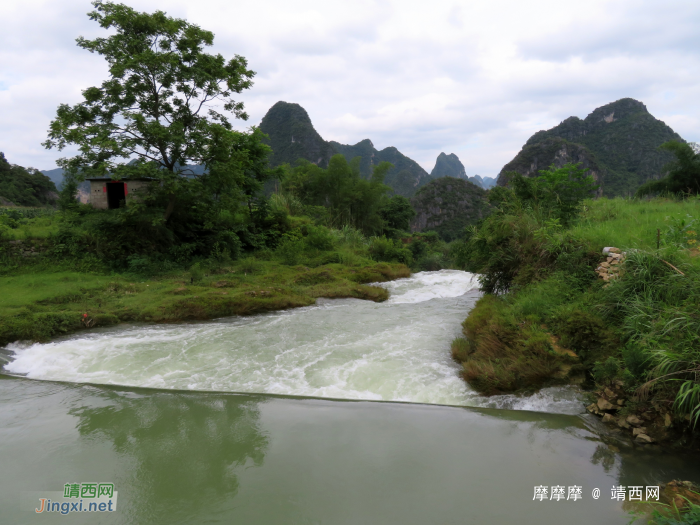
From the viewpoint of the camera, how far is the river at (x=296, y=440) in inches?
104

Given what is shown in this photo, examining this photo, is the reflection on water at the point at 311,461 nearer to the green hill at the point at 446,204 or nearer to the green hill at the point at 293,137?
the green hill at the point at 446,204

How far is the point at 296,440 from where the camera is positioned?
342 cm

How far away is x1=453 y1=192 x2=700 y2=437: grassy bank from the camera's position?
122 inches

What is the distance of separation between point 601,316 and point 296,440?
3.64 m

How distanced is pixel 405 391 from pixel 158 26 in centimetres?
1240

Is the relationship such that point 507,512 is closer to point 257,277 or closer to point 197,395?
point 197,395

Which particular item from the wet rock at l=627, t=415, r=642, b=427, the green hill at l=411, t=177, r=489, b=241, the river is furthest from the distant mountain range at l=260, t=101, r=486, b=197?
the wet rock at l=627, t=415, r=642, b=427

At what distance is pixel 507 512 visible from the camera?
251 cm

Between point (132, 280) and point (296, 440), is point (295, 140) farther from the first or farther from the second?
point (296, 440)

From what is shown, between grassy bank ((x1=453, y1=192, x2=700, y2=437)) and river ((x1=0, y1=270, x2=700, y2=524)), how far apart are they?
13.5 inches

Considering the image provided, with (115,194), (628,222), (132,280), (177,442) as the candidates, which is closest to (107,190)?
(115,194)

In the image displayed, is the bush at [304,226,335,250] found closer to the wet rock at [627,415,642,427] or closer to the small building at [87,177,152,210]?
the small building at [87,177,152,210]
